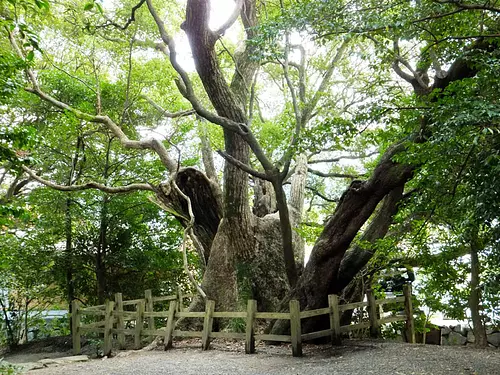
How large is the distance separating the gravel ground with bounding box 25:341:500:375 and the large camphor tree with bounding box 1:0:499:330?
1184 millimetres

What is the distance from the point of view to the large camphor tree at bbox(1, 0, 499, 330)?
5074 millimetres

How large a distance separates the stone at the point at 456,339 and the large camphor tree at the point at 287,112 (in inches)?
125

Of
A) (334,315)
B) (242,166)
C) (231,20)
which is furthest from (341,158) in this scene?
(334,315)

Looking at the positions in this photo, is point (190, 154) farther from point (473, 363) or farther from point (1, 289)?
point (473, 363)

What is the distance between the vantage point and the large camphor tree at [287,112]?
5.07 metres

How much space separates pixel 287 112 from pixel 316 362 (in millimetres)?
6509

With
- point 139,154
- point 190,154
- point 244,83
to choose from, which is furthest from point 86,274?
point 244,83

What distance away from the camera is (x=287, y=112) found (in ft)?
36.1

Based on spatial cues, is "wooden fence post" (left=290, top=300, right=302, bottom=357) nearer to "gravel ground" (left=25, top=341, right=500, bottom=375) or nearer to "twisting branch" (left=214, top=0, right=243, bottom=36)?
"gravel ground" (left=25, top=341, right=500, bottom=375)

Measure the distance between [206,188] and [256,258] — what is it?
1981 millimetres

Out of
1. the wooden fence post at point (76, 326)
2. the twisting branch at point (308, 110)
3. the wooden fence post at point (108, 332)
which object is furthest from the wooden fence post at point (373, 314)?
the wooden fence post at point (76, 326)

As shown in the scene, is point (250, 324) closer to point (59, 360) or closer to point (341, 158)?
Answer: point (59, 360)

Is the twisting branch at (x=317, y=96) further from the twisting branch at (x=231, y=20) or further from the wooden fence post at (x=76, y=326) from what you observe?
the wooden fence post at (x=76, y=326)

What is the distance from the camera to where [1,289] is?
1041 cm
